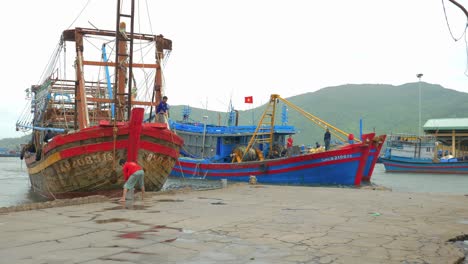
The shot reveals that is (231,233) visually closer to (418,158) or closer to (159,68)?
(159,68)

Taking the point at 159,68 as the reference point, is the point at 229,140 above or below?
below

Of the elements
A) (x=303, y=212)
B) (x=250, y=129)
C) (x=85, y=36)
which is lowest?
(x=303, y=212)

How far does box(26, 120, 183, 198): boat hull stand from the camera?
50.7 ft

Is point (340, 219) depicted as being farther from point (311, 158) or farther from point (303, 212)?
point (311, 158)

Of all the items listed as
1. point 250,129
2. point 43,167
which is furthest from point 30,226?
point 250,129

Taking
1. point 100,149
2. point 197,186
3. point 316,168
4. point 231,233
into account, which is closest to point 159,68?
point 100,149

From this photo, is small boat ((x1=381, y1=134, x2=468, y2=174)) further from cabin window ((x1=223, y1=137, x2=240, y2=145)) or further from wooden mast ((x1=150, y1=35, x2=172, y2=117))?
wooden mast ((x1=150, y1=35, x2=172, y2=117))

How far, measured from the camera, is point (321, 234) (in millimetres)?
6672

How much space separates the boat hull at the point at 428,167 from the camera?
51875mm

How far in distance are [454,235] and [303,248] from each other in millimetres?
2780

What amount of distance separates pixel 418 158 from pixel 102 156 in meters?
48.9

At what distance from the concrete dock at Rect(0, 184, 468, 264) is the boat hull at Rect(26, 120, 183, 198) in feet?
16.2

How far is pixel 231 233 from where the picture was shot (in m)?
6.68

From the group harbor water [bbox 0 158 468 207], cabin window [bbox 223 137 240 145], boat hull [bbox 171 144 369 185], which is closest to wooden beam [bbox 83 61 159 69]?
harbor water [bbox 0 158 468 207]
